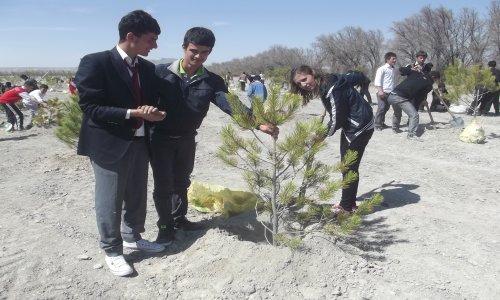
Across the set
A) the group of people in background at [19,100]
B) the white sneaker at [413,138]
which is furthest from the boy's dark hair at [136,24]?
the group of people in background at [19,100]

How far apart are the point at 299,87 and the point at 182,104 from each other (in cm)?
88

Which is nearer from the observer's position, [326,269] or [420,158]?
[326,269]

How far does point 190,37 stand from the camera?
264 centimetres

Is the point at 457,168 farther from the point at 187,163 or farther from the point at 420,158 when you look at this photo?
the point at 187,163

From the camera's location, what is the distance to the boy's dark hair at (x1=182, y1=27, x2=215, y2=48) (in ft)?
8.60

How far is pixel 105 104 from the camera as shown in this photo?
247 centimetres

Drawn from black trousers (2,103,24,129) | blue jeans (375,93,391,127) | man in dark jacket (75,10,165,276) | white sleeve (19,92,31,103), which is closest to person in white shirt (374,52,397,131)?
blue jeans (375,93,391,127)

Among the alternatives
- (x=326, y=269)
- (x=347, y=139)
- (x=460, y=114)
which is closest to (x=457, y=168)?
(x=347, y=139)

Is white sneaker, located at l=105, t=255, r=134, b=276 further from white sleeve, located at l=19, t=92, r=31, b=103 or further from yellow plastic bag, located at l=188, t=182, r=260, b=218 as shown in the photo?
white sleeve, located at l=19, t=92, r=31, b=103

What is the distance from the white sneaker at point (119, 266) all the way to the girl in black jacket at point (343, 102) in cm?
156

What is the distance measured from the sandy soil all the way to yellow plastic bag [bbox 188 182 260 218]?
4.2 inches

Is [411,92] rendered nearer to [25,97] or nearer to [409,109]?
[409,109]

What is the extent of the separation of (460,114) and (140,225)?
33.0 feet

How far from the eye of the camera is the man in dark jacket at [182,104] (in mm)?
2693
